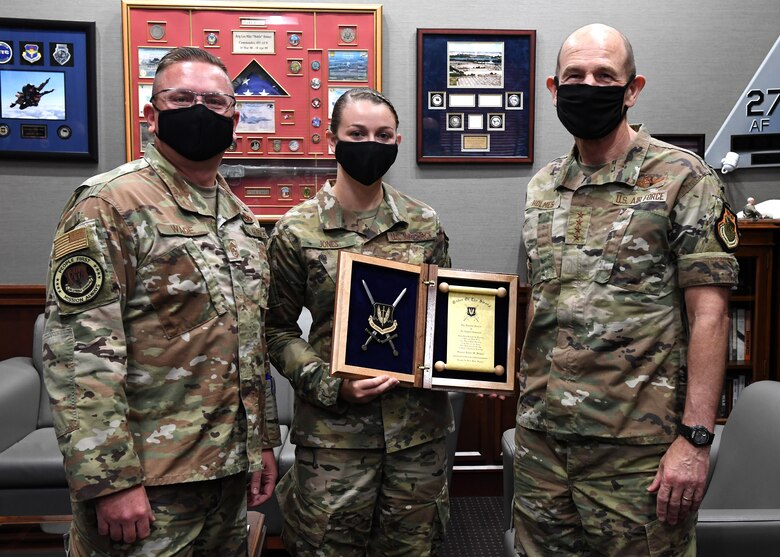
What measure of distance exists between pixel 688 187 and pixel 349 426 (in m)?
0.99

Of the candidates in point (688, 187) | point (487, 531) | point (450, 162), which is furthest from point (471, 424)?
point (688, 187)

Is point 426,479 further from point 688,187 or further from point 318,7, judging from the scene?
point 318,7

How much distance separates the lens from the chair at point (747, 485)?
1.62 meters

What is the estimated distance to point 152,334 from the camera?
135 cm

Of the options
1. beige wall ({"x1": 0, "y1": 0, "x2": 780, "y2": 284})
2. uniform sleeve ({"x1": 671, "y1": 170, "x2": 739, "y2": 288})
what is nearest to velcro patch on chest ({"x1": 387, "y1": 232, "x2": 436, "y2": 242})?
uniform sleeve ({"x1": 671, "y1": 170, "x2": 739, "y2": 288})

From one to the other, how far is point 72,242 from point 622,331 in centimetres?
119

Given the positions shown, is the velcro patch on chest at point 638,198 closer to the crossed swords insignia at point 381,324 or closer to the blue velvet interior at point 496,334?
the blue velvet interior at point 496,334

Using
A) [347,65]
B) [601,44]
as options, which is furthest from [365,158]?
[347,65]

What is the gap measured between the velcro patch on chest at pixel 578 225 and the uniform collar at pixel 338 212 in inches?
17.4

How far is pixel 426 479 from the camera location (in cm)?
167

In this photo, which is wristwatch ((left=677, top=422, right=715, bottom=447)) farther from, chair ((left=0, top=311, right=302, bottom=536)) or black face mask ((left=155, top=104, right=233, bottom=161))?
chair ((left=0, top=311, right=302, bottom=536))

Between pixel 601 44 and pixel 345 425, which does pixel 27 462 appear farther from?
pixel 601 44

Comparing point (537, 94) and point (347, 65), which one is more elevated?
point (347, 65)

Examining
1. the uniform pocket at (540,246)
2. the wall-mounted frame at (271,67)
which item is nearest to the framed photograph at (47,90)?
the wall-mounted frame at (271,67)
